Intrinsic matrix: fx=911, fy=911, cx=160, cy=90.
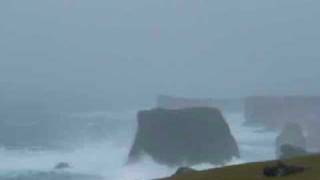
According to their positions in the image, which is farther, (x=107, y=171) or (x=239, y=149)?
(x=239, y=149)

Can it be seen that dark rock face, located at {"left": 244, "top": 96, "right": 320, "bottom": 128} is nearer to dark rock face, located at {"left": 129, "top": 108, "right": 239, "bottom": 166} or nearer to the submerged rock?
dark rock face, located at {"left": 129, "top": 108, "right": 239, "bottom": 166}

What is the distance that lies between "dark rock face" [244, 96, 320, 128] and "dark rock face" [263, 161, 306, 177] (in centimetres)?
10166

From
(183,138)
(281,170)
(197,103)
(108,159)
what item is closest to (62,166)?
(108,159)

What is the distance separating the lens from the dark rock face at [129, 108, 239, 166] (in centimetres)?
9284

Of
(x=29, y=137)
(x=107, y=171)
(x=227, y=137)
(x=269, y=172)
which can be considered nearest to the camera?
(x=269, y=172)

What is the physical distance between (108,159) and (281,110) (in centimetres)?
4472

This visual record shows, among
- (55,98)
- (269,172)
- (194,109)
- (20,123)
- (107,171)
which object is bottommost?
(269,172)

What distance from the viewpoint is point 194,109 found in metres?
99.8

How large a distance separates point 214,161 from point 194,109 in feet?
29.2

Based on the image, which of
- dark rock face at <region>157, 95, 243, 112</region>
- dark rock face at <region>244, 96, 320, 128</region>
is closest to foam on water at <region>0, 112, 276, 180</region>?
dark rock face at <region>244, 96, 320, 128</region>

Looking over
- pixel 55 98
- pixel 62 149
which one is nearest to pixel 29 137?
pixel 62 149

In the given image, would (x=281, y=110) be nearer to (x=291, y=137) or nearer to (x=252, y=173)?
(x=291, y=137)

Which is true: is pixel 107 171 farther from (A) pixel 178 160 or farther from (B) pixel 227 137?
(B) pixel 227 137

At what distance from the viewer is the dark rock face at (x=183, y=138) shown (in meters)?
92.8
